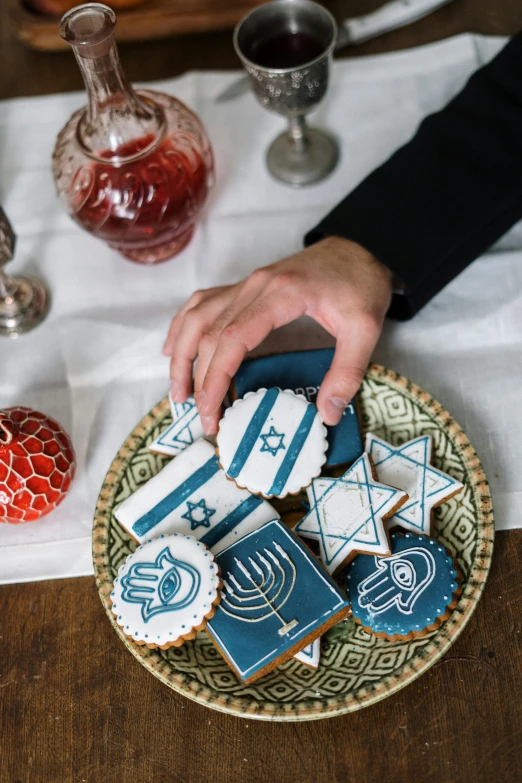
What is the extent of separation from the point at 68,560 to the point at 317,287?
393 mm

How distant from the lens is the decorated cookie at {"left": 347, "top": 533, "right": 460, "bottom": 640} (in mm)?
626

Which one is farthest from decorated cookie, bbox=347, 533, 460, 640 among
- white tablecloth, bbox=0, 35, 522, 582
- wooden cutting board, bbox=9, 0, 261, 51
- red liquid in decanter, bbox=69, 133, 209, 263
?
wooden cutting board, bbox=9, 0, 261, 51

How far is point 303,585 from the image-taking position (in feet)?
2.08

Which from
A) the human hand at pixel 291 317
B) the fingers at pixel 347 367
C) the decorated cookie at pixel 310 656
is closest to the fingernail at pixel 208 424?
the human hand at pixel 291 317

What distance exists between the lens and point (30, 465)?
2.37 feet

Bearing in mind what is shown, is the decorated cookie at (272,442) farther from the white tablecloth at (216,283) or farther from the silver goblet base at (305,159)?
the silver goblet base at (305,159)

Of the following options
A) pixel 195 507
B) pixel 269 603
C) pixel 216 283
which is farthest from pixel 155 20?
pixel 269 603

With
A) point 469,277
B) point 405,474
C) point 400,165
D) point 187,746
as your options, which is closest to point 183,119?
point 400,165

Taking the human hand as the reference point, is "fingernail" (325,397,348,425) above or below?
below

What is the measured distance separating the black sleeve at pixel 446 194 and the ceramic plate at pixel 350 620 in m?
0.15

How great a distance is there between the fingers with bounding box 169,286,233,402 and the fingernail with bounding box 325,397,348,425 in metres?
0.16

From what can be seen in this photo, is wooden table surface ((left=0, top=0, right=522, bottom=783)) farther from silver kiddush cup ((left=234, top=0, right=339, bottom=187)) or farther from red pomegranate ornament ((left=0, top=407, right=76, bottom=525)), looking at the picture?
silver kiddush cup ((left=234, top=0, right=339, bottom=187))

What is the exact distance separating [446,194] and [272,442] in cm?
36

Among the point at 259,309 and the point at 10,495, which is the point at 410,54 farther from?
the point at 10,495
